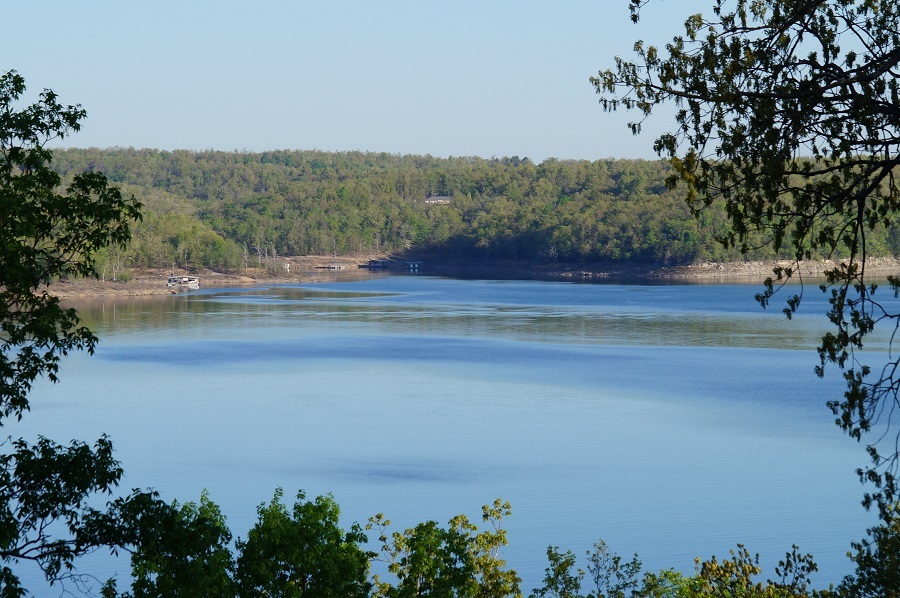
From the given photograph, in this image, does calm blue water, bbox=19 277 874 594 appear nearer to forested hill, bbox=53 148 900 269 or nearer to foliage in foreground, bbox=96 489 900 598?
foliage in foreground, bbox=96 489 900 598

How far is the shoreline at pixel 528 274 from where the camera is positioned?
71875 mm

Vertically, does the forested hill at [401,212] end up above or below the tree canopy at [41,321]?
above

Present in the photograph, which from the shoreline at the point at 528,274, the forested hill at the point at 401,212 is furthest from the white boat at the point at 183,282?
the forested hill at the point at 401,212

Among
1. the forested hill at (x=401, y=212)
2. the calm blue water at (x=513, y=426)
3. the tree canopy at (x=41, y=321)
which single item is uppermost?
the forested hill at (x=401, y=212)

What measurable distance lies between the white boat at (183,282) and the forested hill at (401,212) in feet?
14.0

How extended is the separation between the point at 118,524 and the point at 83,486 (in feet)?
1.27

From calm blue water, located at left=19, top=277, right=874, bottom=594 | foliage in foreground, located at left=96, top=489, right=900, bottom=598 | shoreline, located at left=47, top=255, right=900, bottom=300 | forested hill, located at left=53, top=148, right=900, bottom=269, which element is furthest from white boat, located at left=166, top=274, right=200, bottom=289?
foliage in foreground, located at left=96, top=489, right=900, bottom=598

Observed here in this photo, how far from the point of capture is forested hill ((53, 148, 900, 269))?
9250cm

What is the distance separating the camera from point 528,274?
100875mm

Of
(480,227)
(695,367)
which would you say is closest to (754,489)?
(695,367)

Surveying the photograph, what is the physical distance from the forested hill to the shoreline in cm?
124

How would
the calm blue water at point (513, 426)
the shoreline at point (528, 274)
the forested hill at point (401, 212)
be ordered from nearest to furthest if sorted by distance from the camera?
1. the calm blue water at point (513, 426)
2. the shoreline at point (528, 274)
3. the forested hill at point (401, 212)

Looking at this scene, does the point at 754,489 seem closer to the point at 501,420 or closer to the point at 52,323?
the point at 501,420

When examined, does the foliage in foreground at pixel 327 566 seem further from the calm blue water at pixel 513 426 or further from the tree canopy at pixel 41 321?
the calm blue water at pixel 513 426
